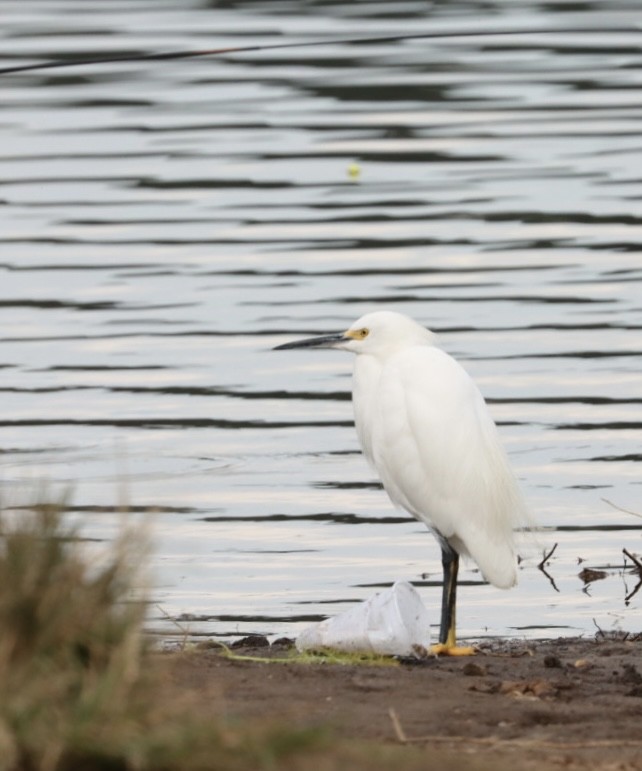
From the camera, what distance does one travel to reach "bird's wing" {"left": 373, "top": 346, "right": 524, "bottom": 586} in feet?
25.9

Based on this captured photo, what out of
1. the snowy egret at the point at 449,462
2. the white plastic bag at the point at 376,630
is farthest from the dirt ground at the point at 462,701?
the snowy egret at the point at 449,462

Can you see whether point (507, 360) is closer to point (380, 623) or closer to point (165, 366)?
point (165, 366)

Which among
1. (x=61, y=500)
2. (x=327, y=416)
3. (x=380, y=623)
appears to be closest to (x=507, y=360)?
(x=327, y=416)

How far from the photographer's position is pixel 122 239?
15.4 meters

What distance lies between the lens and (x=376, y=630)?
7.36 metres

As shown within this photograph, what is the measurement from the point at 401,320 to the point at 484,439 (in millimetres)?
619

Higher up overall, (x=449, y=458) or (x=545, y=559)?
(x=449, y=458)

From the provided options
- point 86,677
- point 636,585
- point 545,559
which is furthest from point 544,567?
point 86,677

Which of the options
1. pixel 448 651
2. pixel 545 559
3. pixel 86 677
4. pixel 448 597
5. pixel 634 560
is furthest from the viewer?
pixel 545 559

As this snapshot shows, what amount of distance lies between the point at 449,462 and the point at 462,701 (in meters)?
1.73

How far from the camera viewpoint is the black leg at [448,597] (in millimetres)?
7688

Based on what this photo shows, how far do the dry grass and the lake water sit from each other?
0.24 metres

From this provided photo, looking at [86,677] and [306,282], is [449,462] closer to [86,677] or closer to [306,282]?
[86,677]

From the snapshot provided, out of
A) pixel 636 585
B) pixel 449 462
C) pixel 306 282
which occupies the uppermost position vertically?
pixel 449 462
